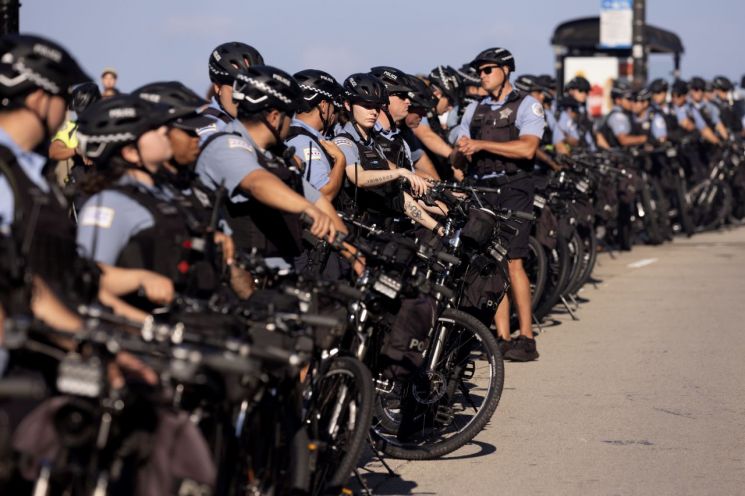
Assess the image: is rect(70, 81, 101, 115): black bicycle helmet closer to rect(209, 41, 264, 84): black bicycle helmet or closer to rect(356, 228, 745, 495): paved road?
rect(209, 41, 264, 84): black bicycle helmet

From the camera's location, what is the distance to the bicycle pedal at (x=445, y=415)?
27.7ft

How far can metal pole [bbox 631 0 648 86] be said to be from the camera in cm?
2828

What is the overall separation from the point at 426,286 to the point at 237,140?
1.19 meters

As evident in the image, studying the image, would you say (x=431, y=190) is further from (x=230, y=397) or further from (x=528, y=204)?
(x=230, y=397)

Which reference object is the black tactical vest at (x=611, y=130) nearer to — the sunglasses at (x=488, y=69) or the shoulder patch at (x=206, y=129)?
the sunglasses at (x=488, y=69)

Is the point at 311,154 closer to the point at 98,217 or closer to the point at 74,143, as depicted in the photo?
the point at 74,143

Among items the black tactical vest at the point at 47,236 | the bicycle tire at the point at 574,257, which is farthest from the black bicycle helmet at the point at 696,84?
the black tactical vest at the point at 47,236

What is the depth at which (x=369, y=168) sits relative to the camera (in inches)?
361

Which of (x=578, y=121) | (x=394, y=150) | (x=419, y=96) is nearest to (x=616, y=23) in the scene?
(x=578, y=121)

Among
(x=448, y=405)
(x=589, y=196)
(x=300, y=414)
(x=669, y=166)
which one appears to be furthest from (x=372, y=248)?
(x=669, y=166)

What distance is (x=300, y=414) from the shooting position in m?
6.21

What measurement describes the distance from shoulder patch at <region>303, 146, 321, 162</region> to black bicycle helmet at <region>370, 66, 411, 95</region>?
181cm

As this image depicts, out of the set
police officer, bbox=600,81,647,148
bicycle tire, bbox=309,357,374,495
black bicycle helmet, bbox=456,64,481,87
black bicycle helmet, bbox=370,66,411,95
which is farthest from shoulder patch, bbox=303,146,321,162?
Answer: police officer, bbox=600,81,647,148

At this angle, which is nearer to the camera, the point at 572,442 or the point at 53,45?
the point at 53,45
